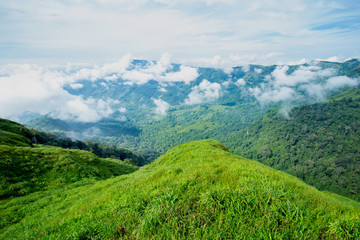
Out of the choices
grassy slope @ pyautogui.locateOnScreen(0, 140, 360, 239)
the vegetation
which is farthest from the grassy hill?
grassy slope @ pyautogui.locateOnScreen(0, 140, 360, 239)

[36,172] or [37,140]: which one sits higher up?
[36,172]

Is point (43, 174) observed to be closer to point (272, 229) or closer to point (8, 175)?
point (8, 175)

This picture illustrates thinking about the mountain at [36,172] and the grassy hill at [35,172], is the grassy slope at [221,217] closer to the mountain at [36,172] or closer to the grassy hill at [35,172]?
the mountain at [36,172]

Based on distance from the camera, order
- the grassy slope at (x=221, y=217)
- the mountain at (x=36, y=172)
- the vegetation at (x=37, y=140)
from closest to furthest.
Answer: the grassy slope at (x=221, y=217)
the mountain at (x=36, y=172)
the vegetation at (x=37, y=140)

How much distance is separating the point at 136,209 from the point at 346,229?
5.59 m

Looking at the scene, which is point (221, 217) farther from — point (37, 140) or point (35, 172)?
point (37, 140)

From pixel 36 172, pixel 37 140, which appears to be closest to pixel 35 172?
pixel 36 172

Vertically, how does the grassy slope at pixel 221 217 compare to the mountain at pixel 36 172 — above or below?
above

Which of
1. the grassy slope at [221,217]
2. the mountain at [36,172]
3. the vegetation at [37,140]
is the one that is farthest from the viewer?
the vegetation at [37,140]

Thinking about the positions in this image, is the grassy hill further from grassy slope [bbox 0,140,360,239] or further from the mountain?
grassy slope [bbox 0,140,360,239]

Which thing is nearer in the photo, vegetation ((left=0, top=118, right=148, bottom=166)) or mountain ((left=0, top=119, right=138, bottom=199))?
mountain ((left=0, top=119, right=138, bottom=199))

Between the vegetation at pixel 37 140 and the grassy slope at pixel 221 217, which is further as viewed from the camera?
the vegetation at pixel 37 140

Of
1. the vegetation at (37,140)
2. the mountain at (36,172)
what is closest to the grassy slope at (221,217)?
the mountain at (36,172)

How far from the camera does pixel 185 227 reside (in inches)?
169
